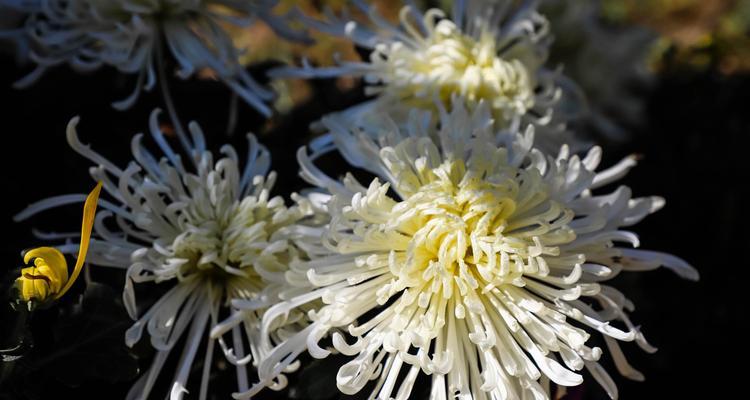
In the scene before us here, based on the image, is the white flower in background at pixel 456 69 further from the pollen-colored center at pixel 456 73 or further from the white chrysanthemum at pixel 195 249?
the white chrysanthemum at pixel 195 249

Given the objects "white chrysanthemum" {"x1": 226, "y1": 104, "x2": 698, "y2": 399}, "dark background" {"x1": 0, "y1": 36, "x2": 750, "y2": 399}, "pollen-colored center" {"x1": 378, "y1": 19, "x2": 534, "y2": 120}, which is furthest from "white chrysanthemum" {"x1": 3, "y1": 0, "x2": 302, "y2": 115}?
"white chrysanthemum" {"x1": 226, "y1": 104, "x2": 698, "y2": 399}

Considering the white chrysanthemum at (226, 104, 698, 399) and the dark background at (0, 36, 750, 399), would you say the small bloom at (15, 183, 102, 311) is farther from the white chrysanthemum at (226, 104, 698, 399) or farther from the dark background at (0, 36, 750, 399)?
the white chrysanthemum at (226, 104, 698, 399)

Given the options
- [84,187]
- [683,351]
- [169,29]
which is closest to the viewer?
[84,187]

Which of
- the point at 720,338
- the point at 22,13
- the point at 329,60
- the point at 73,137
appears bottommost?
the point at 720,338

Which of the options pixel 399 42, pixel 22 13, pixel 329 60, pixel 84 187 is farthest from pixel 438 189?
pixel 329 60

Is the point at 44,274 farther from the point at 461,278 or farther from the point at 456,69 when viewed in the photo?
the point at 456,69

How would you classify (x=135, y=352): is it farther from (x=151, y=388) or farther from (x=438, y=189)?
(x=438, y=189)

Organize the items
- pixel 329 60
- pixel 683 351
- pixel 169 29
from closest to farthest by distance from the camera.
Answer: pixel 169 29
pixel 683 351
pixel 329 60
